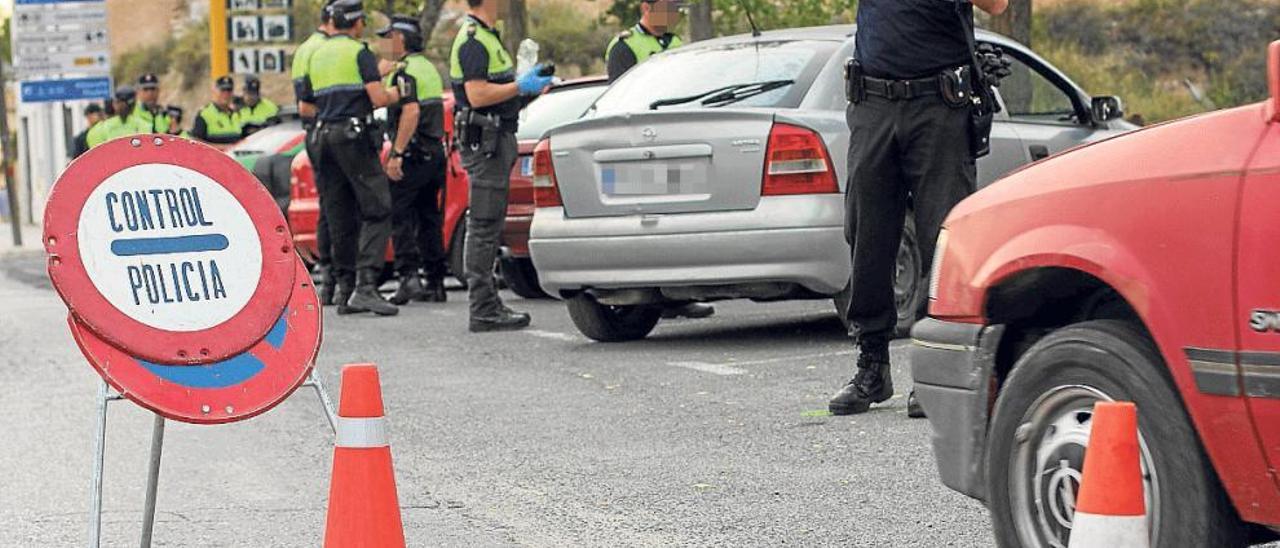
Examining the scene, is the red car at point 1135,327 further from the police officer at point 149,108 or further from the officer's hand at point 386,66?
the police officer at point 149,108

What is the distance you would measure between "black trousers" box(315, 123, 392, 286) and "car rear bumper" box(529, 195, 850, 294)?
347 cm

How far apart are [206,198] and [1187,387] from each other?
217 cm

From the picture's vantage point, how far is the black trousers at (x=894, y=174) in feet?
25.2

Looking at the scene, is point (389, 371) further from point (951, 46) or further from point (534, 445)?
point (951, 46)

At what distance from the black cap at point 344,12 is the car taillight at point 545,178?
10.5 ft

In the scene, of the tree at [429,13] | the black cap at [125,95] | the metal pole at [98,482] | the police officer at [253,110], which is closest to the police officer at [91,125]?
the black cap at [125,95]

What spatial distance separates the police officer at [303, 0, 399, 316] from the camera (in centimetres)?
1370

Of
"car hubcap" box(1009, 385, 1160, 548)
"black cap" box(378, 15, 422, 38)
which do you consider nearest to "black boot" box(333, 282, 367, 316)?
"black cap" box(378, 15, 422, 38)

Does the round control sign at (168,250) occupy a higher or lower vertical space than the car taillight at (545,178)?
higher

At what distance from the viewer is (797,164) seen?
32.3 feet

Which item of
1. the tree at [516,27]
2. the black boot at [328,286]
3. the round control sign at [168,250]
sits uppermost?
the round control sign at [168,250]

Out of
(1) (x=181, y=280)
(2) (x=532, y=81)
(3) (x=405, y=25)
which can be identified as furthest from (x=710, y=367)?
(3) (x=405, y=25)

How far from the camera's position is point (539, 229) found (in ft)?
35.1

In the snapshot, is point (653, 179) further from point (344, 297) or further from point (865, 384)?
point (344, 297)
